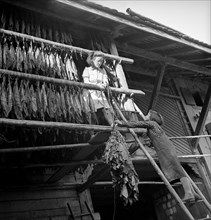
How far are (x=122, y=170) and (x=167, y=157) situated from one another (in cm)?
64

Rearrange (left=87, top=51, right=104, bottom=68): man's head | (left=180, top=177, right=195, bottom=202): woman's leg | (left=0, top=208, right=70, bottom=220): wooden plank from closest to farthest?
1. (left=180, top=177, right=195, bottom=202): woman's leg
2. (left=87, top=51, right=104, bottom=68): man's head
3. (left=0, top=208, right=70, bottom=220): wooden plank

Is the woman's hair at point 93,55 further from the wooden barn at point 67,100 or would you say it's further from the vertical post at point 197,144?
the vertical post at point 197,144

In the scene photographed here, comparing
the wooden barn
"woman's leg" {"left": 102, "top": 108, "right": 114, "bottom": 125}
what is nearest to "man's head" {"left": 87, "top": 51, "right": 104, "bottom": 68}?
the wooden barn

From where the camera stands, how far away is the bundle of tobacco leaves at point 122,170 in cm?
271

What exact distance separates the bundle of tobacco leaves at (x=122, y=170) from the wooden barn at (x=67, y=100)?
252mm

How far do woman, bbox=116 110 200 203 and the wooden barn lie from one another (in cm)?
15

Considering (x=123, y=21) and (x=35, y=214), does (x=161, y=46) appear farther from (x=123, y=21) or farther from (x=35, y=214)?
(x=35, y=214)

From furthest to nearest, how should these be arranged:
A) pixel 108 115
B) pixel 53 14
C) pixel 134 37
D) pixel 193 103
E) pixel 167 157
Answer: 1. pixel 193 103
2. pixel 134 37
3. pixel 53 14
4. pixel 108 115
5. pixel 167 157

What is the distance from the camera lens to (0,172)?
460 centimetres

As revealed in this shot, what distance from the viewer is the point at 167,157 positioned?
3.05m

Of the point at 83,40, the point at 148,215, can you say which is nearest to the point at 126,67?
the point at 83,40

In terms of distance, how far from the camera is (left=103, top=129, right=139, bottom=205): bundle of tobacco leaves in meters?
2.71

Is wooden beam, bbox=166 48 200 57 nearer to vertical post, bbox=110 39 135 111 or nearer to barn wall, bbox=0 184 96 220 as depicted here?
vertical post, bbox=110 39 135 111

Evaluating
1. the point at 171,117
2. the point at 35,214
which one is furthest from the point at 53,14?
the point at 171,117
